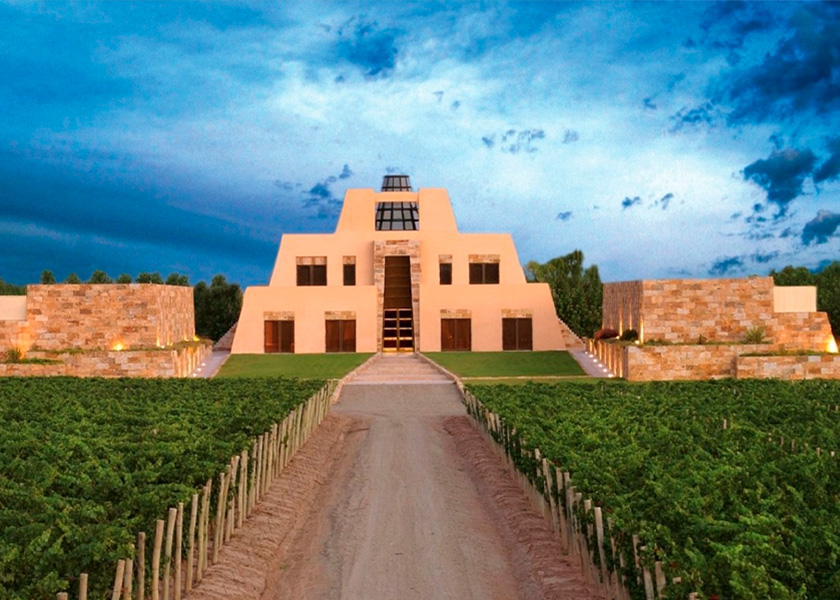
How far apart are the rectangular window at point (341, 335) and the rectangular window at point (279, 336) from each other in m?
2.16

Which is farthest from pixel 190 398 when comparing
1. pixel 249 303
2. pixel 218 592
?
pixel 249 303

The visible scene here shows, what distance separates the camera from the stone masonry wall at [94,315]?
44938 mm

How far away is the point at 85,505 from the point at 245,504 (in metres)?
4.86

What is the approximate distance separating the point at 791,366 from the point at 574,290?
30349 mm

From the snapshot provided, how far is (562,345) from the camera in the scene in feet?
175

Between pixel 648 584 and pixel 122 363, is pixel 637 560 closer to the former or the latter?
pixel 648 584

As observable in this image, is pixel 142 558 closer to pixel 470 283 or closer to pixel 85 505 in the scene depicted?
pixel 85 505

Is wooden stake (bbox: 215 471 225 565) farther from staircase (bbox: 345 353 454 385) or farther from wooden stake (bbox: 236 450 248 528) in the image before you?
staircase (bbox: 345 353 454 385)

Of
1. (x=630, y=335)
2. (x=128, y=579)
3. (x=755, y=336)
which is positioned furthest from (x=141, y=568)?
(x=630, y=335)

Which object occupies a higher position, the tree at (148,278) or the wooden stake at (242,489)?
the tree at (148,278)

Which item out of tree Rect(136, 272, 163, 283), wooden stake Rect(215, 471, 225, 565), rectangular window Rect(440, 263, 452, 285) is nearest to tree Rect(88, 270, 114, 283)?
tree Rect(136, 272, 163, 283)

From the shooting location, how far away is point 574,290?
68312 mm

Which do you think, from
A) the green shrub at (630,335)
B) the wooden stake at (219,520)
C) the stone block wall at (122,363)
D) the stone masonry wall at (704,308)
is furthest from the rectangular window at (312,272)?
the wooden stake at (219,520)

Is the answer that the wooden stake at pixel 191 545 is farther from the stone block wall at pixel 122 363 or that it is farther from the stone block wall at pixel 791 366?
the stone block wall at pixel 791 366
